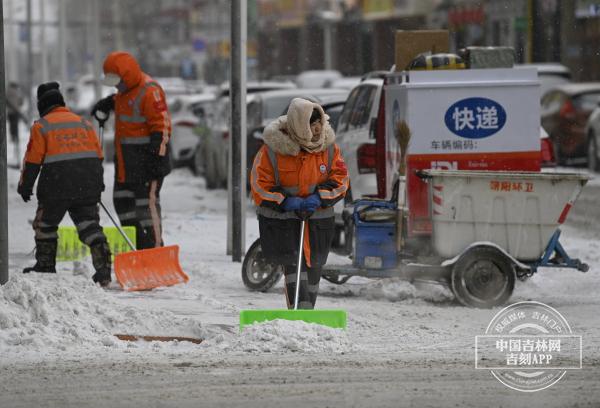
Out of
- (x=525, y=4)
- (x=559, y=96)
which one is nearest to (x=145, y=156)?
(x=559, y=96)

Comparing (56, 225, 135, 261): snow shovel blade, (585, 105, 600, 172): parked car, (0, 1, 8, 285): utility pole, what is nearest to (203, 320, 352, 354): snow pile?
(0, 1, 8, 285): utility pole

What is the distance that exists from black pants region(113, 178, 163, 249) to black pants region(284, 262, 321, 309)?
3.46 metres

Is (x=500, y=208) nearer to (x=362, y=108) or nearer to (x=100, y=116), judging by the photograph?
(x=100, y=116)

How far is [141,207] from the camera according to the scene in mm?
12719

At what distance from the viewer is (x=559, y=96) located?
28.5m

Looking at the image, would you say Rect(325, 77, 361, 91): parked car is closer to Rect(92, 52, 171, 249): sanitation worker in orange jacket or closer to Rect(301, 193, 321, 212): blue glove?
Rect(92, 52, 171, 249): sanitation worker in orange jacket

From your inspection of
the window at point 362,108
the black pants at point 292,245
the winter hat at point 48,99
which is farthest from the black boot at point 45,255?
the window at point 362,108

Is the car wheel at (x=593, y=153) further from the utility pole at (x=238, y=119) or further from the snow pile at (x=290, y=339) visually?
the snow pile at (x=290, y=339)

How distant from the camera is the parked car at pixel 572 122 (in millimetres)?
27781

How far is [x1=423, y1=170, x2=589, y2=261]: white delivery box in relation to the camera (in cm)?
1082

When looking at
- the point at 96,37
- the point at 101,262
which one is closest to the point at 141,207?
the point at 101,262

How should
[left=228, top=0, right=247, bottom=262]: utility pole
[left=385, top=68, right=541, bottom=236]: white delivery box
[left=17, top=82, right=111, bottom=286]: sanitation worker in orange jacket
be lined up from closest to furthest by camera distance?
A: [left=17, top=82, right=111, bottom=286]: sanitation worker in orange jacket < [left=385, top=68, right=541, bottom=236]: white delivery box < [left=228, top=0, right=247, bottom=262]: utility pole

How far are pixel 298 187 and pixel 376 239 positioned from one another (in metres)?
2.29

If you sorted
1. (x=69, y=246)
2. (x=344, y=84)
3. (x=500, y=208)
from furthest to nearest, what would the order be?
(x=344, y=84) → (x=69, y=246) → (x=500, y=208)
